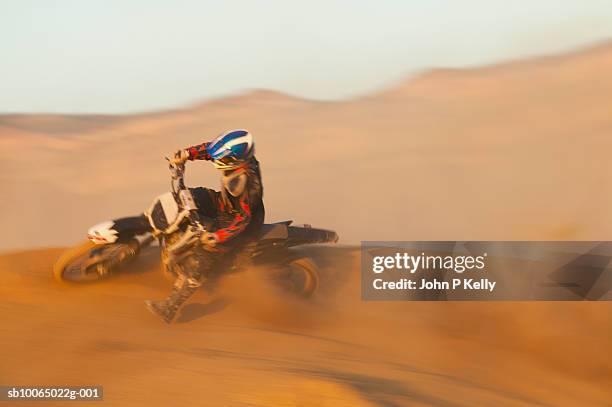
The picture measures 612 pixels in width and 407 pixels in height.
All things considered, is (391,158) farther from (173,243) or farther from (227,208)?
(173,243)

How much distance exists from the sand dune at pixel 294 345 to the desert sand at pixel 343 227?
0.9 inches

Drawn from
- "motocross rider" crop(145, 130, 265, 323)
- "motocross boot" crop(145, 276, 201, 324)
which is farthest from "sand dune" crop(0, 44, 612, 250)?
"motocross boot" crop(145, 276, 201, 324)

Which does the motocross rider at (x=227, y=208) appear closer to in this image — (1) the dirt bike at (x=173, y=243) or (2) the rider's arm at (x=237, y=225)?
(2) the rider's arm at (x=237, y=225)

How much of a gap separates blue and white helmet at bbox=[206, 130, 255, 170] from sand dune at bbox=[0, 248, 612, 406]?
1.21m

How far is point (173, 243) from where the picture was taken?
8.20 meters

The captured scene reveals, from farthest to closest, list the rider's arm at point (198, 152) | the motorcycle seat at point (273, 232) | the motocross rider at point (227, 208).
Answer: the motorcycle seat at point (273, 232)
the rider's arm at point (198, 152)
the motocross rider at point (227, 208)

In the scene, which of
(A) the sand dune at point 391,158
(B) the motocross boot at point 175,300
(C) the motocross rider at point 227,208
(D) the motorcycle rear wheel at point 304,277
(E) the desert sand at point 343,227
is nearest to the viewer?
(E) the desert sand at point 343,227

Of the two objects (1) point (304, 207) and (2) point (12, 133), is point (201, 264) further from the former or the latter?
(2) point (12, 133)

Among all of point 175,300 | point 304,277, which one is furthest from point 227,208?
point 304,277

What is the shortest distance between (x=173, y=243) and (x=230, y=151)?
1054 millimetres

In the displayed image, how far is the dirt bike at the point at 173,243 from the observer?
810 centimetres

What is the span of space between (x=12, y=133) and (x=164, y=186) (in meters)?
4.79

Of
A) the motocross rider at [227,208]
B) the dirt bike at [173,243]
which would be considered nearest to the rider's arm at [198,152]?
the motocross rider at [227,208]

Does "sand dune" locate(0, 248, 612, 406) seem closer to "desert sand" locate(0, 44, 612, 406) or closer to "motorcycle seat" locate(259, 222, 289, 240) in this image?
"desert sand" locate(0, 44, 612, 406)
